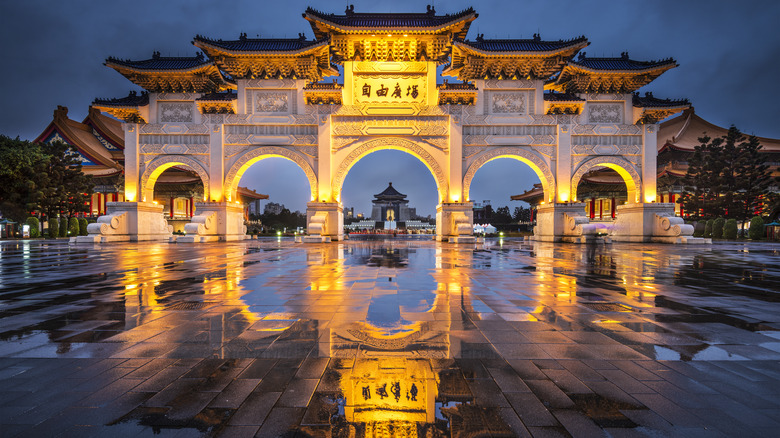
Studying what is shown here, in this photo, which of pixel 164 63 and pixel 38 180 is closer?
pixel 164 63

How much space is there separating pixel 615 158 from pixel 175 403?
23599 mm

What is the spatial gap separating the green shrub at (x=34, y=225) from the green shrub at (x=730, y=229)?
4970cm

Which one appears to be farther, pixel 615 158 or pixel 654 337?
pixel 615 158

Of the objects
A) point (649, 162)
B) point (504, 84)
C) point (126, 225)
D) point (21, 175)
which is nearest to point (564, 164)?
point (649, 162)

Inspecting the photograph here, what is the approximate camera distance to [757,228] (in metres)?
22.8

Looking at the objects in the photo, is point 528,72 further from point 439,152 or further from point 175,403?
point 175,403

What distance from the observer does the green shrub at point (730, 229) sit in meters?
22.5

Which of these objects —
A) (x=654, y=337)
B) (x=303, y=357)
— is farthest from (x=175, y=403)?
(x=654, y=337)

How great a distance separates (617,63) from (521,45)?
5934mm

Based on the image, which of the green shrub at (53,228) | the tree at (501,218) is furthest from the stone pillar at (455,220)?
the green shrub at (53,228)

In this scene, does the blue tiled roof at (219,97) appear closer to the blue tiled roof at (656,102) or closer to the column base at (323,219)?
the column base at (323,219)

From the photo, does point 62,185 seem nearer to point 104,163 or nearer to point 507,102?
point 104,163

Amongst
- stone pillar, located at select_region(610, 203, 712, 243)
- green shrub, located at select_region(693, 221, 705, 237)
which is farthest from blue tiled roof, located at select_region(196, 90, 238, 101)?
green shrub, located at select_region(693, 221, 705, 237)

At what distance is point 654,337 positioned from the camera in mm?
3068
